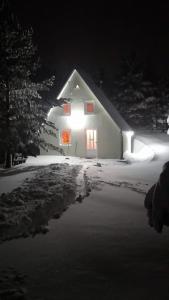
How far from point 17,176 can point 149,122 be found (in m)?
34.4

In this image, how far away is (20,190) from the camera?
44.6ft

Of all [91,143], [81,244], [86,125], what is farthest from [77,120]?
[81,244]

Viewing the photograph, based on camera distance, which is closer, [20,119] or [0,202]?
[0,202]

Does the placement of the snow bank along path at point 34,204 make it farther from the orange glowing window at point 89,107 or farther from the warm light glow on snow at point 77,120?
the orange glowing window at point 89,107

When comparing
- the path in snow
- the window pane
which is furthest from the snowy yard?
the window pane

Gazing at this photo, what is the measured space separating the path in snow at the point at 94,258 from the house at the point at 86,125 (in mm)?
17464

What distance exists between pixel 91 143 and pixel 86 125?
1548mm

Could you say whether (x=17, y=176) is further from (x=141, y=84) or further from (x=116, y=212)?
(x=141, y=84)

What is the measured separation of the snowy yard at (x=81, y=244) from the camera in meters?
5.86

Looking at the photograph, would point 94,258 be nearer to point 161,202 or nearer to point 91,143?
point 161,202

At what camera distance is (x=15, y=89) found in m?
22.6

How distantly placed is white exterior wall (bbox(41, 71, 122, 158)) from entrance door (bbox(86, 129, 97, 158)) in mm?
272

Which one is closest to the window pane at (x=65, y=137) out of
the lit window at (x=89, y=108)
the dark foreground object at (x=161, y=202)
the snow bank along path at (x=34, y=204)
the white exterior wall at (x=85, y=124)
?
the white exterior wall at (x=85, y=124)

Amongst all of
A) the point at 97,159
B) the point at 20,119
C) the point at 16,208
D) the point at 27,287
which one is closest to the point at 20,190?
the point at 16,208
